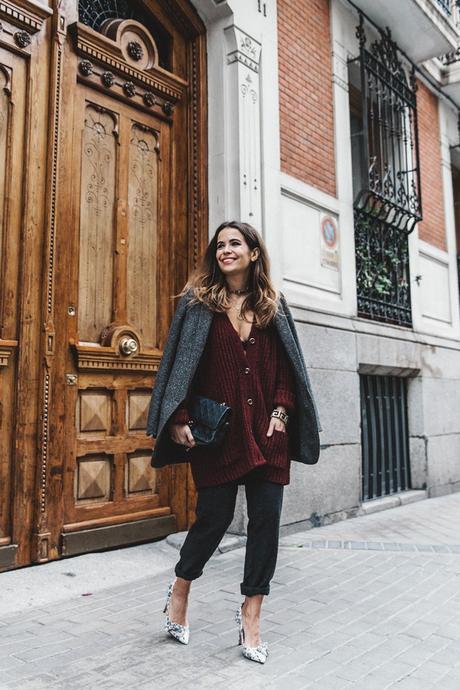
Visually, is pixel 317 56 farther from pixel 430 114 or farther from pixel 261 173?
pixel 430 114

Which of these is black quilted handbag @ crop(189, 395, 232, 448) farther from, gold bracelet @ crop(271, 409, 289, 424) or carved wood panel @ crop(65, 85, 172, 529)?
carved wood panel @ crop(65, 85, 172, 529)

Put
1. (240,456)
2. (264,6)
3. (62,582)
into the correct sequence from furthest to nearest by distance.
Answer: (264,6), (62,582), (240,456)

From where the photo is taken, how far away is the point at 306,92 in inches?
270

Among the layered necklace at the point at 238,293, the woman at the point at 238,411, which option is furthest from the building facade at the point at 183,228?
the layered necklace at the point at 238,293

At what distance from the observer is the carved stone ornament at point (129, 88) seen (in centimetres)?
524

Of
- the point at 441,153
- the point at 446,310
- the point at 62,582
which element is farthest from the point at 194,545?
the point at 441,153

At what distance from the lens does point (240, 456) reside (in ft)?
9.85

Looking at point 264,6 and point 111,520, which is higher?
point 264,6

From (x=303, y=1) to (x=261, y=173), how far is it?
2.48m

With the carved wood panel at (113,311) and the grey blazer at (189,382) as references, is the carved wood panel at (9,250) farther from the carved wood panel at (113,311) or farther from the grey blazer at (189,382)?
the grey blazer at (189,382)

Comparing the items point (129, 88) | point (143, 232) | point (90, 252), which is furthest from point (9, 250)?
point (129, 88)

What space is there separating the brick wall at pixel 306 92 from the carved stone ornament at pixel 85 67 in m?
2.17

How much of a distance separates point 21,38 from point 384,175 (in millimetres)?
5255

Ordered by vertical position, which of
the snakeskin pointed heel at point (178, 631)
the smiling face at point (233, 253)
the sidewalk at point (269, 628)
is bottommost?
the sidewalk at point (269, 628)
